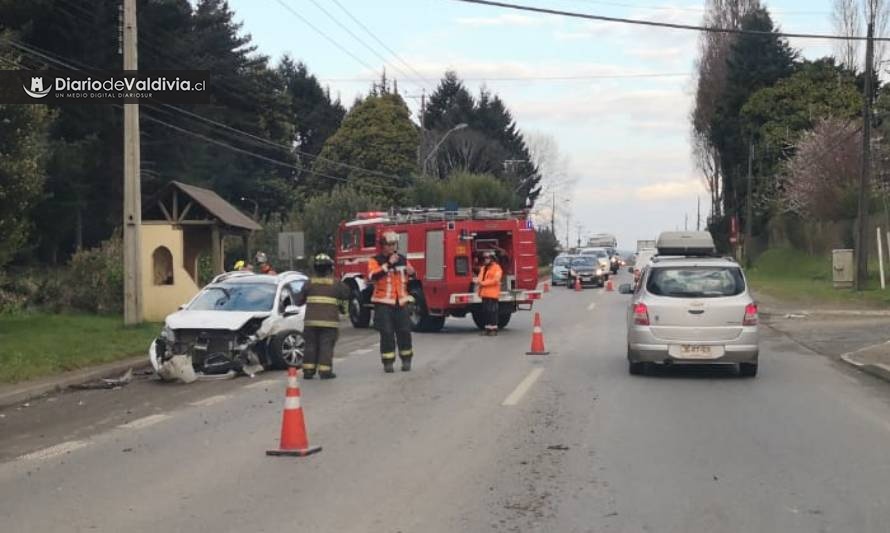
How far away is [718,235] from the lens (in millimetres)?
83875

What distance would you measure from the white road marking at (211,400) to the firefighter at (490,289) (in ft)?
31.2

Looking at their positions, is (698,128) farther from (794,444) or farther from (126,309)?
(794,444)

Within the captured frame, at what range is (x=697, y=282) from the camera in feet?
48.2

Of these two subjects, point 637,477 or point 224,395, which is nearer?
point 637,477

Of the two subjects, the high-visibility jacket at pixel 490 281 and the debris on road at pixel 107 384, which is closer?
the debris on road at pixel 107 384

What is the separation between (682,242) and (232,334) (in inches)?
840

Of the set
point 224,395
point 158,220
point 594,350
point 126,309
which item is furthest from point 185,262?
point 224,395

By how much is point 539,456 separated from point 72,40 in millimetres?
30316

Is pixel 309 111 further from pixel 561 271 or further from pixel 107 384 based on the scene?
pixel 107 384

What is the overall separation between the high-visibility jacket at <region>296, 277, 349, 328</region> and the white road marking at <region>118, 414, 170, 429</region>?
3.19 m

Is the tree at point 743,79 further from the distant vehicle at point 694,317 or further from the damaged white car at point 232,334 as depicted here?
the damaged white car at point 232,334

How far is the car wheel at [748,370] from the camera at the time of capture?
15.1 meters

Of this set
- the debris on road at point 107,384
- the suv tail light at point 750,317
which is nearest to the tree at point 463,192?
the debris on road at point 107,384

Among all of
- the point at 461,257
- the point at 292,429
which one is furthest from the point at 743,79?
the point at 292,429
